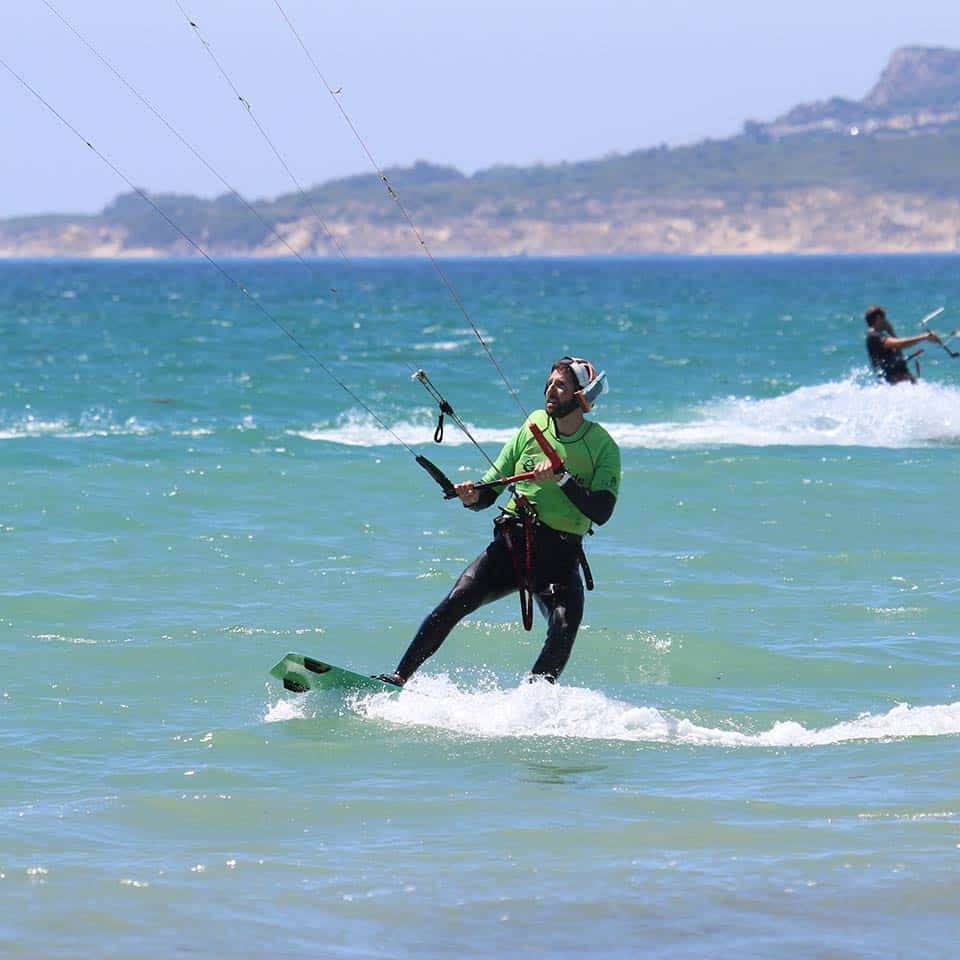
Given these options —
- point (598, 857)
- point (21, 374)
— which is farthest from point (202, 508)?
point (21, 374)

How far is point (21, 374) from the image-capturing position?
116 feet

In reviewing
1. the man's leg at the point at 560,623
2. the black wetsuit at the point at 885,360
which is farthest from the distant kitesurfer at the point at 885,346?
the man's leg at the point at 560,623

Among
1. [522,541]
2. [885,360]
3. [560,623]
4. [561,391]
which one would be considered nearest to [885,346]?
[885,360]

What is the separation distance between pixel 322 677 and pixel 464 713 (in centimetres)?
70

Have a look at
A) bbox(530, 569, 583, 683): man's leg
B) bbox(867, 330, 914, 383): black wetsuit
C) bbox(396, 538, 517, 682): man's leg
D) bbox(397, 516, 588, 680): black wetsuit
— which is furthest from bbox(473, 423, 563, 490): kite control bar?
bbox(867, 330, 914, 383): black wetsuit

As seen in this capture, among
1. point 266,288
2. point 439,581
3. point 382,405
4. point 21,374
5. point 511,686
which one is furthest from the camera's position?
point 266,288

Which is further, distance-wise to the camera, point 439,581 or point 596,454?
point 439,581

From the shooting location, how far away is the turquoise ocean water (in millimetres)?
6133

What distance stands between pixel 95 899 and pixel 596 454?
3.24m

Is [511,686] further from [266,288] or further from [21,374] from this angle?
[266,288]

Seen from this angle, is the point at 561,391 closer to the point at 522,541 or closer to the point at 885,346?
the point at 522,541

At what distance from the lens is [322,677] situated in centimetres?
880

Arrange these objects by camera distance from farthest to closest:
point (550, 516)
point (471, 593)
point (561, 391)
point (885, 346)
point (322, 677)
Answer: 1. point (885, 346)
2. point (322, 677)
3. point (471, 593)
4. point (550, 516)
5. point (561, 391)

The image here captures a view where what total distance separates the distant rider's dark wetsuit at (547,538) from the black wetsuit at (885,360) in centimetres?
1497
